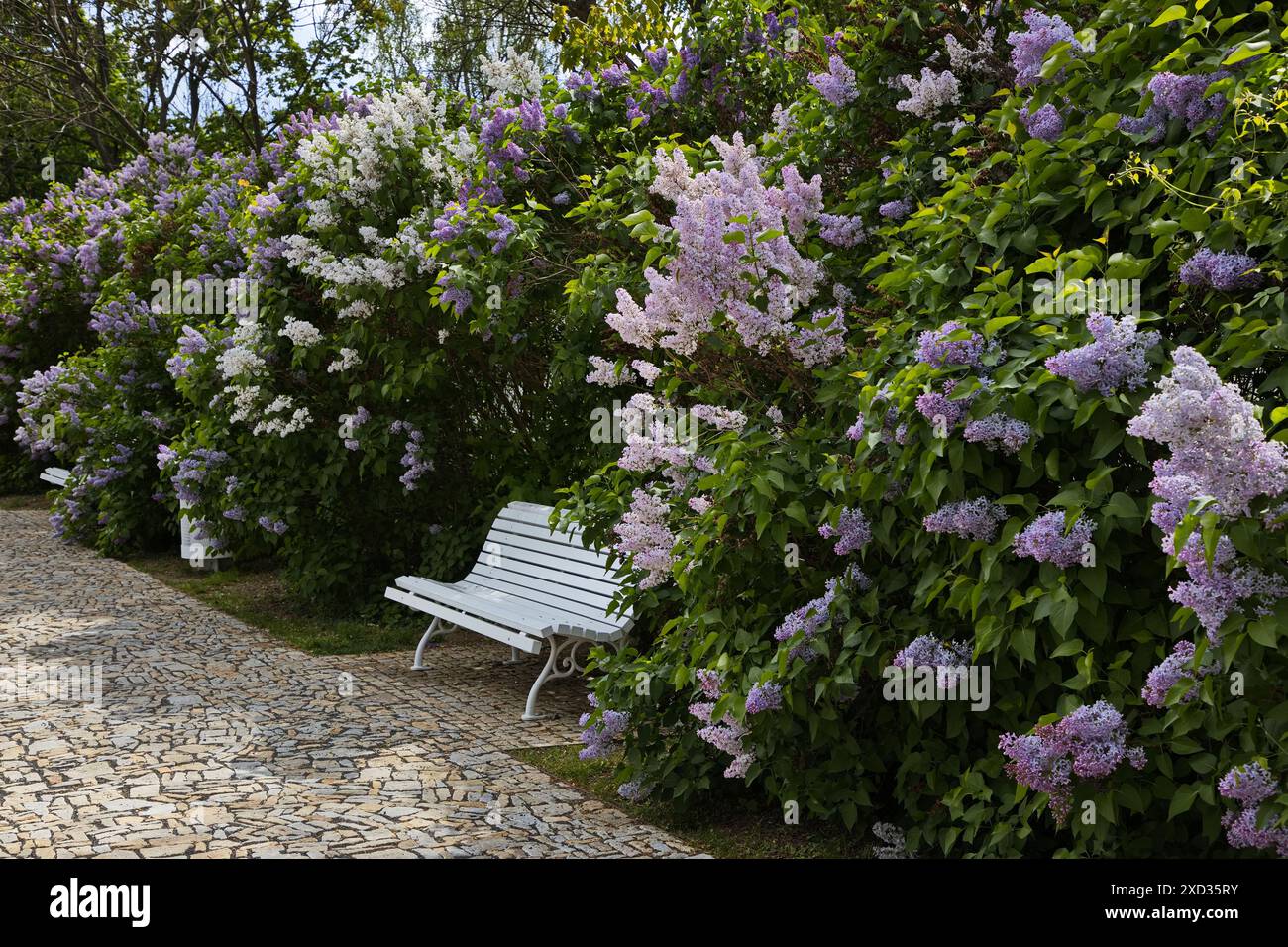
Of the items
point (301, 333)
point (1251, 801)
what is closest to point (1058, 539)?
point (1251, 801)

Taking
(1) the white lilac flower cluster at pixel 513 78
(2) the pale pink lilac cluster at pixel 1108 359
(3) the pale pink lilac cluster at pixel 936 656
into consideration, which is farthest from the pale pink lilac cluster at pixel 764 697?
(1) the white lilac flower cluster at pixel 513 78

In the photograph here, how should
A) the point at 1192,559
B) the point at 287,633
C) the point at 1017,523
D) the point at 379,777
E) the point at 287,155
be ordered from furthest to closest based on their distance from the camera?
the point at 287,155
the point at 287,633
the point at 379,777
the point at 1017,523
the point at 1192,559

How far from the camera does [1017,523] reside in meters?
3.39

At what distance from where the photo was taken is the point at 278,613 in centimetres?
909

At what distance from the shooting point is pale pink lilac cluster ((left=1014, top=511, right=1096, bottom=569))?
10.6 ft

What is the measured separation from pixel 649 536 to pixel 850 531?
0.97 metres

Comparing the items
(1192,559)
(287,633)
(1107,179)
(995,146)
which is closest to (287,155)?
(287,633)

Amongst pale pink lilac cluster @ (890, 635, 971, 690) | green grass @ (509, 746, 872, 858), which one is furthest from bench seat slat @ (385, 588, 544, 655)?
pale pink lilac cluster @ (890, 635, 971, 690)

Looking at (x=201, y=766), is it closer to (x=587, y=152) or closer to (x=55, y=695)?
(x=55, y=695)

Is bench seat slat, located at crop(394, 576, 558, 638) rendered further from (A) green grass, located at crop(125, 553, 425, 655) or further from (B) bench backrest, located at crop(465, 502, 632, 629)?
(A) green grass, located at crop(125, 553, 425, 655)

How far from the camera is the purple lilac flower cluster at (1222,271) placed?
10.4 feet

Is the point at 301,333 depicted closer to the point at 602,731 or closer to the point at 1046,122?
the point at 602,731

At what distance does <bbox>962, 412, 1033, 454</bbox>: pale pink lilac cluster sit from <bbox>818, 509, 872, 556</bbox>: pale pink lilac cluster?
60 cm
